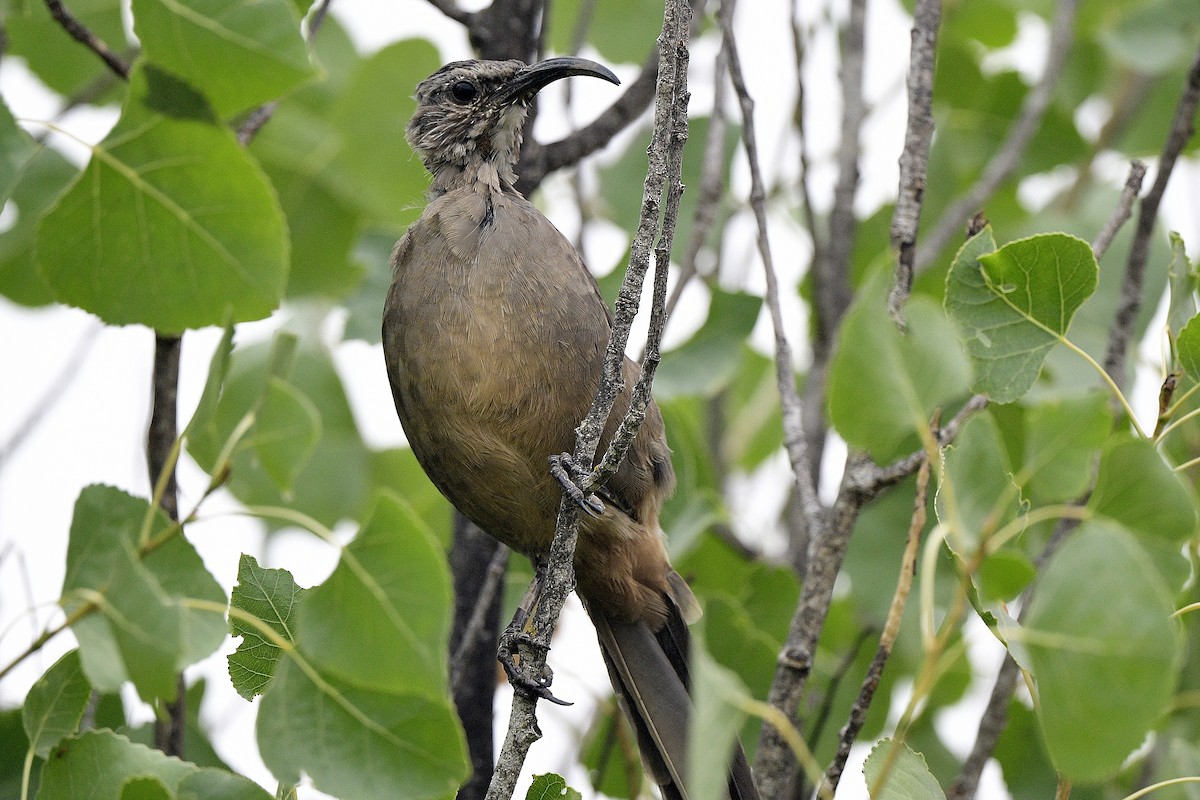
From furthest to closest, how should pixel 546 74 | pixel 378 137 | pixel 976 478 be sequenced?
pixel 378 137
pixel 546 74
pixel 976 478

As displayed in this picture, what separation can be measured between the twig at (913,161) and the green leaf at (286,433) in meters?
1.29

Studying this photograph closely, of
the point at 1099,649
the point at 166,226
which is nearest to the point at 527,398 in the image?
the point at 166,226

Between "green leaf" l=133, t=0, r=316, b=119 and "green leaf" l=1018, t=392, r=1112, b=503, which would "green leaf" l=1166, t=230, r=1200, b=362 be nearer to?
"green leaf" l=1018, t=392, r=1112, b=503

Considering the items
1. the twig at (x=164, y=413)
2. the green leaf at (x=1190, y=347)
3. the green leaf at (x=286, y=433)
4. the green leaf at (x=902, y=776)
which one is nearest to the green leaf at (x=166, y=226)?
the green leaf at (x=286, y=433)

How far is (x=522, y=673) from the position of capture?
9.82 feet

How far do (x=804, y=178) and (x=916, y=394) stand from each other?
2.09 metres

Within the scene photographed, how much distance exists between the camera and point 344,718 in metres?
1.92

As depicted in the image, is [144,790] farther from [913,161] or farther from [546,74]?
[546,74]

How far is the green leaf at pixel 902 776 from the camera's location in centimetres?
201

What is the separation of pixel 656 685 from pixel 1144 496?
2.21 m

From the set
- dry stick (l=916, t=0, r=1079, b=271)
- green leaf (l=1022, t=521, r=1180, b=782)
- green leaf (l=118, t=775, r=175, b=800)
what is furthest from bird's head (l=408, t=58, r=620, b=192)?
green leaf (l=1022, t=521, r=1180, b=782)

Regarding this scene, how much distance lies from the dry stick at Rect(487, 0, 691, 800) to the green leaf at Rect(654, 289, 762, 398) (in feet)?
3.34

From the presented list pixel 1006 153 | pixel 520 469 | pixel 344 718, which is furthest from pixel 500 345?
pixel 1006 153

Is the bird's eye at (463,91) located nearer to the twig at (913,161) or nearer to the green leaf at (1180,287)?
the twig at (913,161)
